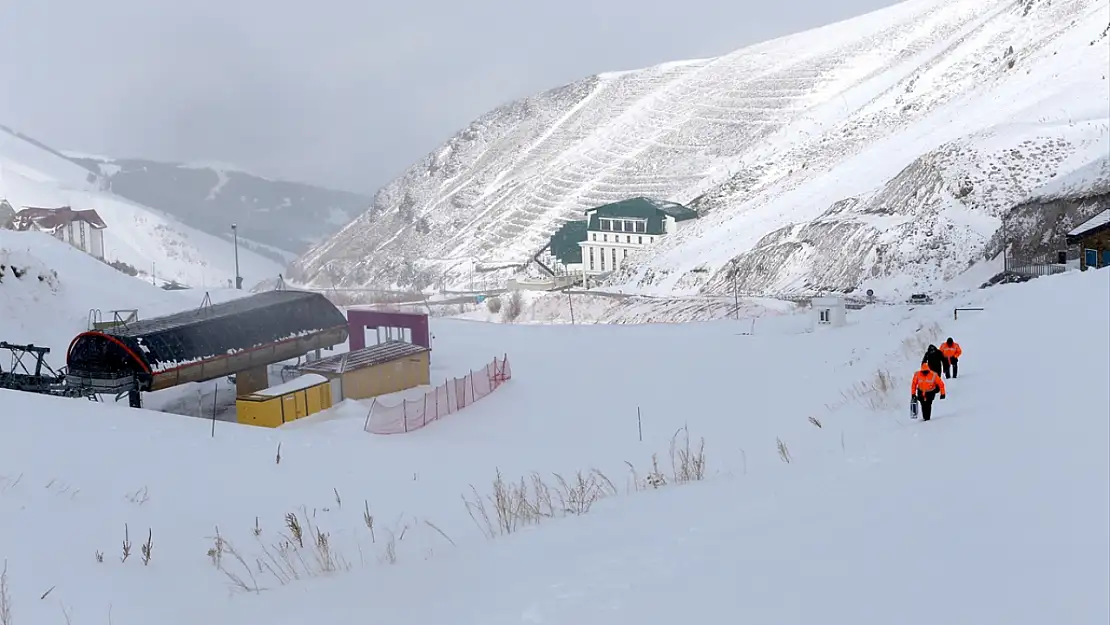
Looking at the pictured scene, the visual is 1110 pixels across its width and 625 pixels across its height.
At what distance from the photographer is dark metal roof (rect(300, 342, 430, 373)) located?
1155 inches

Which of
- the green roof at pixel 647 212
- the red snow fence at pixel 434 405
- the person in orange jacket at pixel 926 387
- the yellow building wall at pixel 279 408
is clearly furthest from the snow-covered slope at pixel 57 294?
the green roof at pixel 647 212

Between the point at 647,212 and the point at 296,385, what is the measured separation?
71.4 m

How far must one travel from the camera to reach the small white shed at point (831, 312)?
3516cm

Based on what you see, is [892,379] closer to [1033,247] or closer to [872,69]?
[1033,247]

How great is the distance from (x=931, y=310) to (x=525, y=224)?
103301mm

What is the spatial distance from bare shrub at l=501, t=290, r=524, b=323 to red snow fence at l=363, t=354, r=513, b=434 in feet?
121

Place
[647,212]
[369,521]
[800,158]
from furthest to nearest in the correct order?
[800,158] < [647,212] < [369,521]

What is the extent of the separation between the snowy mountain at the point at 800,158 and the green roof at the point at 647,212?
2922 mm

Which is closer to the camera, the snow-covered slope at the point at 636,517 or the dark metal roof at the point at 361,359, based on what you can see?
the snow-covered slope at the point at 636,517

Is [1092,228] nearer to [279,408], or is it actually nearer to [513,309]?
[279,408]

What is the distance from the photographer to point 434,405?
85.4 feet

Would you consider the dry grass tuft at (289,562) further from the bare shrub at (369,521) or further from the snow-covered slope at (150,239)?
the snow-covered slope at (150,239)

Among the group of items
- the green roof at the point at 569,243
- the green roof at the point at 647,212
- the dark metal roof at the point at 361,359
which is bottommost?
the dark metal roof at the point at 361,359

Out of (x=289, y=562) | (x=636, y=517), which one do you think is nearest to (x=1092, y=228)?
(x=636, y=517)
